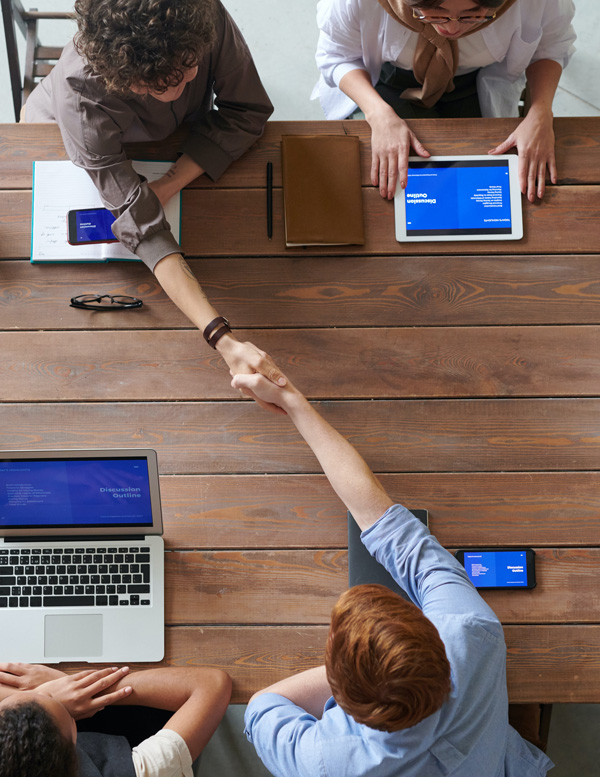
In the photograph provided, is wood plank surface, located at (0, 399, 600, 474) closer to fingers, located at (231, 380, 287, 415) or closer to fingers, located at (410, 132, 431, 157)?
fingers, located at (231, 380, 287, 415)

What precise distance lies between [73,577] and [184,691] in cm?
33

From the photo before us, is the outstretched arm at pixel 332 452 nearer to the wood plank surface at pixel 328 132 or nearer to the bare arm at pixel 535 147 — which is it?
the wood plank surface at pixel 328 132

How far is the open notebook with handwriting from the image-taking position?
1582 mm

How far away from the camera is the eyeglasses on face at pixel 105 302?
157 centimetres

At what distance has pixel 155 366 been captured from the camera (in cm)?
156

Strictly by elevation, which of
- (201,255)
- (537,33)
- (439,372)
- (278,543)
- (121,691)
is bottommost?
(121,691)

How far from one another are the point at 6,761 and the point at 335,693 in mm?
527

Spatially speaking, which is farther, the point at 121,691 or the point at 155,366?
the point at 155,366

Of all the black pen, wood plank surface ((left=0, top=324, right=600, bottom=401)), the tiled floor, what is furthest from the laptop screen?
the tiled floor

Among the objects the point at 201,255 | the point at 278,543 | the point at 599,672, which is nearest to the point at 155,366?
the point at 201,255

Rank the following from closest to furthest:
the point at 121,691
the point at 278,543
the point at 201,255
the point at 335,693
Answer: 1. the point at 335,693
2. the point at 121,691
3. the point at 278,543
4. the point at 201,255

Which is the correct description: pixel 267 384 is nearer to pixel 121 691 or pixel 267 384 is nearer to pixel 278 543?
pixel 278 543

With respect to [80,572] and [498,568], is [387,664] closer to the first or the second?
[498,568]

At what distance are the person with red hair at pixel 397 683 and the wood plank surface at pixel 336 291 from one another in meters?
0.39
